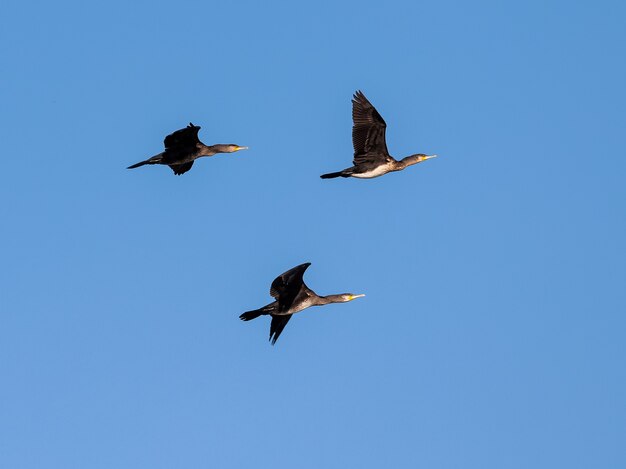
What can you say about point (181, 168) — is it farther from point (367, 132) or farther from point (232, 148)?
point (367, 132)

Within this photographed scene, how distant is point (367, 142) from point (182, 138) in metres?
5.28

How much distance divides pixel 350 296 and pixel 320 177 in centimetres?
341

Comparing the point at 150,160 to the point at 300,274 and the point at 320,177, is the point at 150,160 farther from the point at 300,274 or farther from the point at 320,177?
the point at 300,274

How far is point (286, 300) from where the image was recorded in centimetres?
3259

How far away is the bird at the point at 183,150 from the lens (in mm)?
36375

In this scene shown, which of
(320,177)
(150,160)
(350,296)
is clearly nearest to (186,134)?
(150,160)

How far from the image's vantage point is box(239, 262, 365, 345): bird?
31328 millimetres

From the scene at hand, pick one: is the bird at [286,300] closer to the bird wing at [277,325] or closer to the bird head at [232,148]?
A: the bird wing at [277,325]

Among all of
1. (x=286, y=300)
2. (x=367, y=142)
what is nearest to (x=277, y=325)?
(x=286, y=300)

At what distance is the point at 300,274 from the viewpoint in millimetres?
31281

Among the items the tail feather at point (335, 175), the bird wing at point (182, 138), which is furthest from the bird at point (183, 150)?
the tail feather at point (335, 175)

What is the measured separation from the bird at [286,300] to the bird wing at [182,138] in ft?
20.3

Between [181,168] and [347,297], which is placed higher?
[181,168]

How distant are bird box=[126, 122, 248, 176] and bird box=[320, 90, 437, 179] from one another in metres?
4.37
